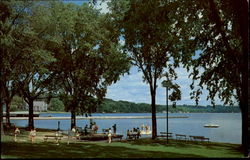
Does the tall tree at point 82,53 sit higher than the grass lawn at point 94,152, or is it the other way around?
the tall tree at point 82,53

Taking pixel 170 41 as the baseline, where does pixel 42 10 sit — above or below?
above

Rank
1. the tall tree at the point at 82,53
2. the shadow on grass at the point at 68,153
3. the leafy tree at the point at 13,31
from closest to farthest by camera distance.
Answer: the shadow on grass at the point at 68,153 → the leafy tree at the point at 13,31 → the tall tree at the point at 82,53

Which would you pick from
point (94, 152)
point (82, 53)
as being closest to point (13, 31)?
point (82, 53)

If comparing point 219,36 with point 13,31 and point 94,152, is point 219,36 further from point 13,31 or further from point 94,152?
point 13,31

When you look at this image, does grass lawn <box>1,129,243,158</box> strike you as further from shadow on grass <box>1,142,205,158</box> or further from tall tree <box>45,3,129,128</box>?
tall tree <box>45,3,129,128</box>

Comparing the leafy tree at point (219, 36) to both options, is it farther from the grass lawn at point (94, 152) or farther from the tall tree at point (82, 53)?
the tall tree at point (82, 53)

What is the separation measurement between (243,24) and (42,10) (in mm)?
23949

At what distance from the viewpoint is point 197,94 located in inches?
1254

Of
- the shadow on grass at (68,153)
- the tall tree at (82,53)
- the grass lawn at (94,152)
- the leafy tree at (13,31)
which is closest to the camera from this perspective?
the shadow on grass at (68,153)

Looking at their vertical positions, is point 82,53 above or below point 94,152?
above

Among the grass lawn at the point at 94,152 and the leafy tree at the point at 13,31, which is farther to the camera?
the leafy tree at the point at 13,31

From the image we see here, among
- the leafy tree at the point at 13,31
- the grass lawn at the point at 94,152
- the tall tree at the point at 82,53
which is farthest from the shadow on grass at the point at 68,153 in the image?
the tall tree at the point at 82,53

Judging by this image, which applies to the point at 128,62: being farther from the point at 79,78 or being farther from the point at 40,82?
the point at 40,82

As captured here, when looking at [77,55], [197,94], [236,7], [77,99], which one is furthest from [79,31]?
[236,7]
